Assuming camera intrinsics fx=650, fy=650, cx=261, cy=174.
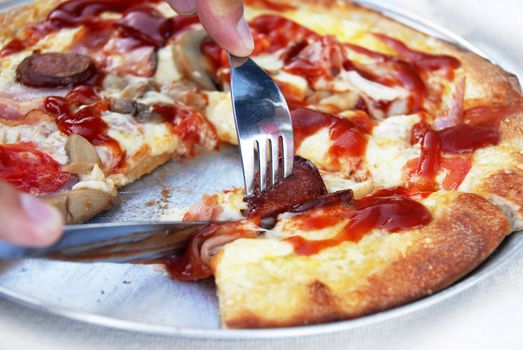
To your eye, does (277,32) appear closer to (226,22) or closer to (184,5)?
(184,5)

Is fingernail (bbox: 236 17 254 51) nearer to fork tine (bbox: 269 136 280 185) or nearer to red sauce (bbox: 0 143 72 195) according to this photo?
fork tine (bbox: 269 136 280 185)

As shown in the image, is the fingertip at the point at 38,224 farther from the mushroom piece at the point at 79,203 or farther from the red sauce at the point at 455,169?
the red sauce at the point at 455,169

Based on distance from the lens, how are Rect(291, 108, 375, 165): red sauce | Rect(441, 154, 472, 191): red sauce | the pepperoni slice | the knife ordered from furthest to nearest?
the pepperoni slice, Rect(291, 108, 375, 165): red sauce, Rect(441, 154, 472, 191): red sauce, the knife

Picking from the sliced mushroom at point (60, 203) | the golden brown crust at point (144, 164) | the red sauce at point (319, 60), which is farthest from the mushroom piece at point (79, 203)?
the red sauce at point (319, 60)

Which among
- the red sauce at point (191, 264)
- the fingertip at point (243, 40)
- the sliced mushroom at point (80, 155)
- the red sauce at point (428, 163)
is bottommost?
the sliced mushroom at point (80, 155)

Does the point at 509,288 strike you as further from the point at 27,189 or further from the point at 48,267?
the point at 27,189

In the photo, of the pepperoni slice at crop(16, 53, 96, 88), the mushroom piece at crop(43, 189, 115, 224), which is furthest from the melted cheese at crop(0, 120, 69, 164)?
the pepperoni slice at crop(16, 53, 96, 88)
